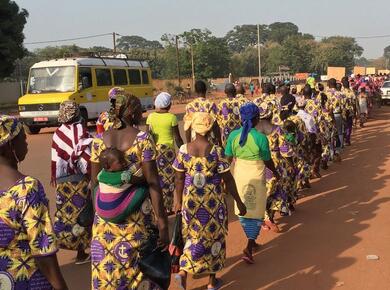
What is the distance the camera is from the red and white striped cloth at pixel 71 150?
4.70 metres

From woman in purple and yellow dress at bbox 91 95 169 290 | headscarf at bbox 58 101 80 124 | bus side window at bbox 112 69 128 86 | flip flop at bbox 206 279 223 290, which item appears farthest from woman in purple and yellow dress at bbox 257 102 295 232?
bus side window at bbox 112 69 128 86

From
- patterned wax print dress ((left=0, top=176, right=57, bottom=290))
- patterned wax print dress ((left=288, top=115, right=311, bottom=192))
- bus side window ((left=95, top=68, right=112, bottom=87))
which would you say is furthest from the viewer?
bus side window ((left=95, top=68, right=112, bottom=87))

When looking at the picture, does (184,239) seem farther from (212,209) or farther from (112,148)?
(112,148)

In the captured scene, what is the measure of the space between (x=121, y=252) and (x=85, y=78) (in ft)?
50.8

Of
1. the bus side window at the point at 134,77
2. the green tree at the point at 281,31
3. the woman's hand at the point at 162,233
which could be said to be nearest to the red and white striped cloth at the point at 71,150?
the woman's hand at the point at 162,233

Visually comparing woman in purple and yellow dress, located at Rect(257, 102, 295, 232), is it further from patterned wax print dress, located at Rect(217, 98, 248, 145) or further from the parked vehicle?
the parked vehicle

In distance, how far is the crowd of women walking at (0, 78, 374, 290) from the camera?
7.34 ft

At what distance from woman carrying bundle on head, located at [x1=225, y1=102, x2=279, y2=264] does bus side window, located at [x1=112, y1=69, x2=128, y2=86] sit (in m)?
15.8

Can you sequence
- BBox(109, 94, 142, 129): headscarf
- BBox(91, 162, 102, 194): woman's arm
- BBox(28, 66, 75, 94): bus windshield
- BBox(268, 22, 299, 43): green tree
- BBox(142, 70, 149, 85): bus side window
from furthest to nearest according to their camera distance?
BBox(268, 22, 299, 43): green tree
BBox(142, 70, 149, 85): bus side window
BBox(28, 66, 75, 94): bus windshield
BBox(91, 162, 102, 194): woman's arm
BBox(109, 94, 142, 129): headscarf

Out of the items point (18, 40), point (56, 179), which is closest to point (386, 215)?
point (56, 179)

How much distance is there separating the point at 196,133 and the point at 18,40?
32160 millimetres

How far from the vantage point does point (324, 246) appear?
17.7 ft

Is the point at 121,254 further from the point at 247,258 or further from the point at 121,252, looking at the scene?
the point at 247,258

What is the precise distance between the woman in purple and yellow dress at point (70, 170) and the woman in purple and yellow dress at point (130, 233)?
5.14 feet
